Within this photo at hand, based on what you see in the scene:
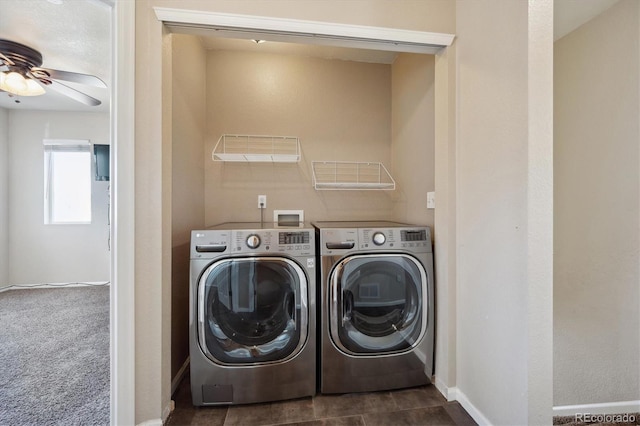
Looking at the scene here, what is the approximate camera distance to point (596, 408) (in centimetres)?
128

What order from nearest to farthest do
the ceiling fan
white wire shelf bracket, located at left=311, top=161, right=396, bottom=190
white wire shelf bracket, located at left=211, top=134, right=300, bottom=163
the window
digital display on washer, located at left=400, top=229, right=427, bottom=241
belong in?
digital display on washer, located at left=400, top=229, right=427, bottom=241
the ceiling fan
white wire shelf bracket, located at left=211, top=134, right=300, bottom=163
white wire shelf bracket, located at left=311, top=161, right=396, bottom=190
the window

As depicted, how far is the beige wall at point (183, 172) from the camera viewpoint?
142 centimetres

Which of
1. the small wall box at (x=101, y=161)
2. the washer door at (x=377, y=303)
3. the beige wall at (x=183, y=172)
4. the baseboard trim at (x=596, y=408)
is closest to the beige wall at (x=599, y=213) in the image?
the baseboard trim at (x=596, y=408)

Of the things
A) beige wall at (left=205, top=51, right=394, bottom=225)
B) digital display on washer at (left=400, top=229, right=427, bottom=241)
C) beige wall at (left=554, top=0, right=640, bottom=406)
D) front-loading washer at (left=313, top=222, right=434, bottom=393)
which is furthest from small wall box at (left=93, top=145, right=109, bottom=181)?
beige wall at (left=554, top=0, right=640, bottom=406)

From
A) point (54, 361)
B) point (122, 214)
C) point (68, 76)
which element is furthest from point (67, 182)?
point (122, 214)

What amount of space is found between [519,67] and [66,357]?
3.25 m

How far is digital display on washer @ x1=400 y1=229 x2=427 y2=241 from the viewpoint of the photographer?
4.76 ft

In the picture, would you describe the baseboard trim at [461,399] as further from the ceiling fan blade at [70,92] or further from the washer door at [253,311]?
the ceiling fan blade at [70,92]

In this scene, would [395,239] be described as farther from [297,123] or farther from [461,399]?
[297,123]

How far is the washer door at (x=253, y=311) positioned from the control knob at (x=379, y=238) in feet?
1.50

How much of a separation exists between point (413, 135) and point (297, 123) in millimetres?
981

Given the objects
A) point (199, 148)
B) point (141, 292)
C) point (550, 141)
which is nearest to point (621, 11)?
point (550, 141)

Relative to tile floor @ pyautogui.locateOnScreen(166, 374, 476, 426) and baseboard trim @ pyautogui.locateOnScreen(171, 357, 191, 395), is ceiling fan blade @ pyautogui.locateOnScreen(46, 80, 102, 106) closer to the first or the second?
baseboard trim @ pyautogui.locateOnScreen(171, 357, 191, 395)

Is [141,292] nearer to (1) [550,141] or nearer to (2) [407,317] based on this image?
(2) [407,317]
